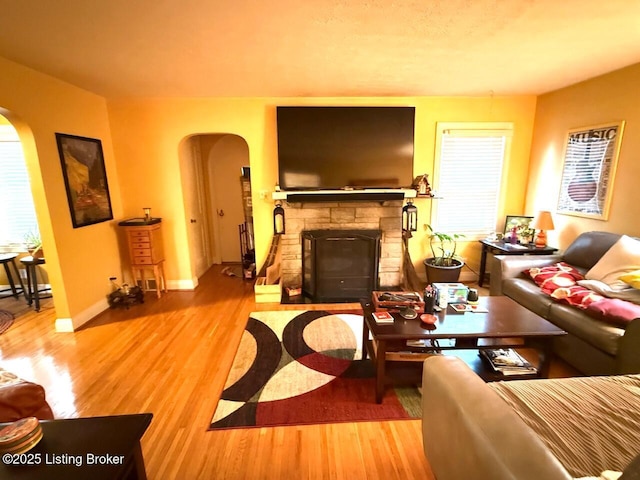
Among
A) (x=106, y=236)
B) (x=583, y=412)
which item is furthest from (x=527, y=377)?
(x=106, y=236)

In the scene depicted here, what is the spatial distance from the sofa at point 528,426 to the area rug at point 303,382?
66cm

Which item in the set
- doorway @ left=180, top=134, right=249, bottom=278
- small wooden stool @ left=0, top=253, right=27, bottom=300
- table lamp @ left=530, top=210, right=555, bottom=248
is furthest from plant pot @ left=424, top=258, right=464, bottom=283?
small wooden stool @ left=0, top=253, right=27, bottom=300

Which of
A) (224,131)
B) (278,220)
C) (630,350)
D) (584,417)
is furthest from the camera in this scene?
(278,220)

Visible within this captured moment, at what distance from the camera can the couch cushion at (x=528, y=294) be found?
8.18 feet

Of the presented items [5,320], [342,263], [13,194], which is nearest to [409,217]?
[342,263]

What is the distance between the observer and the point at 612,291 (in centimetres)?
224

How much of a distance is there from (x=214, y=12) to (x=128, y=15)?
1.70 feet

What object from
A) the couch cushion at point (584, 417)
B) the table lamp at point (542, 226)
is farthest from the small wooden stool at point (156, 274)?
the table lamp at point (542, 226)

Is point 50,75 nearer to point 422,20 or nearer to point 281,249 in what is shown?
point 281,249

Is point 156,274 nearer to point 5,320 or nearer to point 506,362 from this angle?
point 5,320

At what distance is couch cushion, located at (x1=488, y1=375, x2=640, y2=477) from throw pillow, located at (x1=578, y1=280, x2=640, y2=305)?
3.33 ft

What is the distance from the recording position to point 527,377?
78.8 inches

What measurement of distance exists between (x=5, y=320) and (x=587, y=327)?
554 cm

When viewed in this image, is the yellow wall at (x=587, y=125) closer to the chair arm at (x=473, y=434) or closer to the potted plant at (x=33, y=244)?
the chair arm at (x=473, y=434)
